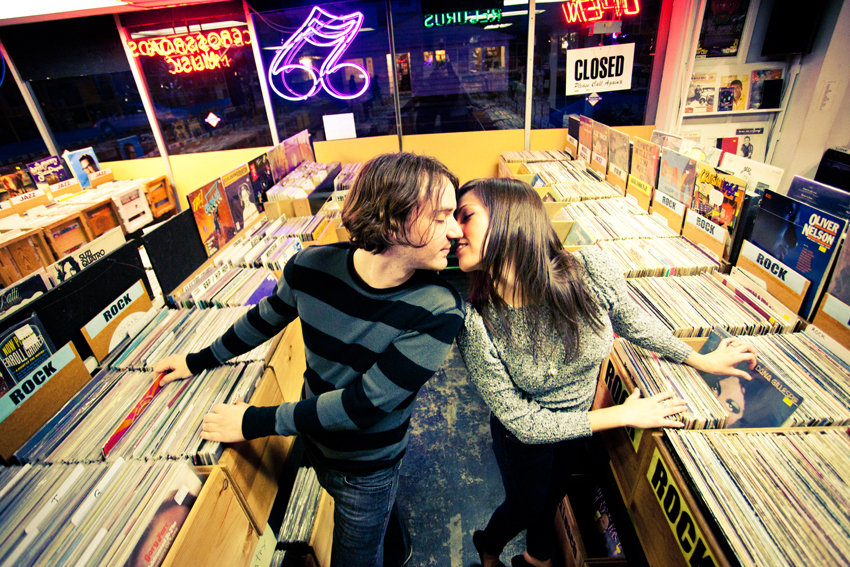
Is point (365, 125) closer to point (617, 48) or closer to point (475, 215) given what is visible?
point (617, 48)

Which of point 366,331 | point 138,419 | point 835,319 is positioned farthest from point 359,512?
point 835,319

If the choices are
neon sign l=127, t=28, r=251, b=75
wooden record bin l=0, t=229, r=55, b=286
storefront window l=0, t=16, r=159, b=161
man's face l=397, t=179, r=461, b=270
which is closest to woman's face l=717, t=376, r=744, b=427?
man's face l=397, t=179, r=461, b=270

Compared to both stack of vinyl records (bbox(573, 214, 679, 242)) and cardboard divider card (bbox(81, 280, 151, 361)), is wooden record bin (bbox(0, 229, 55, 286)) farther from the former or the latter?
stack of vinyl records (bbox(573, 214, 679, 242))

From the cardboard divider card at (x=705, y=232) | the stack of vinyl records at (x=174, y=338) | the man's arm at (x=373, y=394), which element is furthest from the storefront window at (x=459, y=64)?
the man's arm at (x=373, y=394)

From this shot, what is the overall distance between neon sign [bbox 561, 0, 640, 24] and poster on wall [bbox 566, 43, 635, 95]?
250 millimetres

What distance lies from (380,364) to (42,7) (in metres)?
4.33

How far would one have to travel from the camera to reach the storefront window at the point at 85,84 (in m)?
4.05

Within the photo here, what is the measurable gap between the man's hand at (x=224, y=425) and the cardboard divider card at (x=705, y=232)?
6.60 feet

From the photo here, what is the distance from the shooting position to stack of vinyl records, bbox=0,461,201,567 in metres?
0.82

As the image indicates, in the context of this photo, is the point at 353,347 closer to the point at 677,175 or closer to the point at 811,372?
the point at 811,372

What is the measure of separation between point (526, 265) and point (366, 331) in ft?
1.50

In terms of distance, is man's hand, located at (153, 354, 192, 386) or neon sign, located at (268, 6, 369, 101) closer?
man's hand, located at (153, 354, 192, 386)

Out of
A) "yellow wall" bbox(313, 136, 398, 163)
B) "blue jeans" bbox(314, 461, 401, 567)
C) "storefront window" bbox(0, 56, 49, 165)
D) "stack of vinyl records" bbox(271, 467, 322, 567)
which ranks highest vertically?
"storefront window" bbox(0, 56, 49, 165)

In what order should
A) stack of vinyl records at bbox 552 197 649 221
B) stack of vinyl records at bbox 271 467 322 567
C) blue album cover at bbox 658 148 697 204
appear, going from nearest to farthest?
stack of vinyl records at bbox 271 467 322 567, blue album cover at bbox 658 148 697 204, stack of vinyl records at bbox 552 197 649 221
